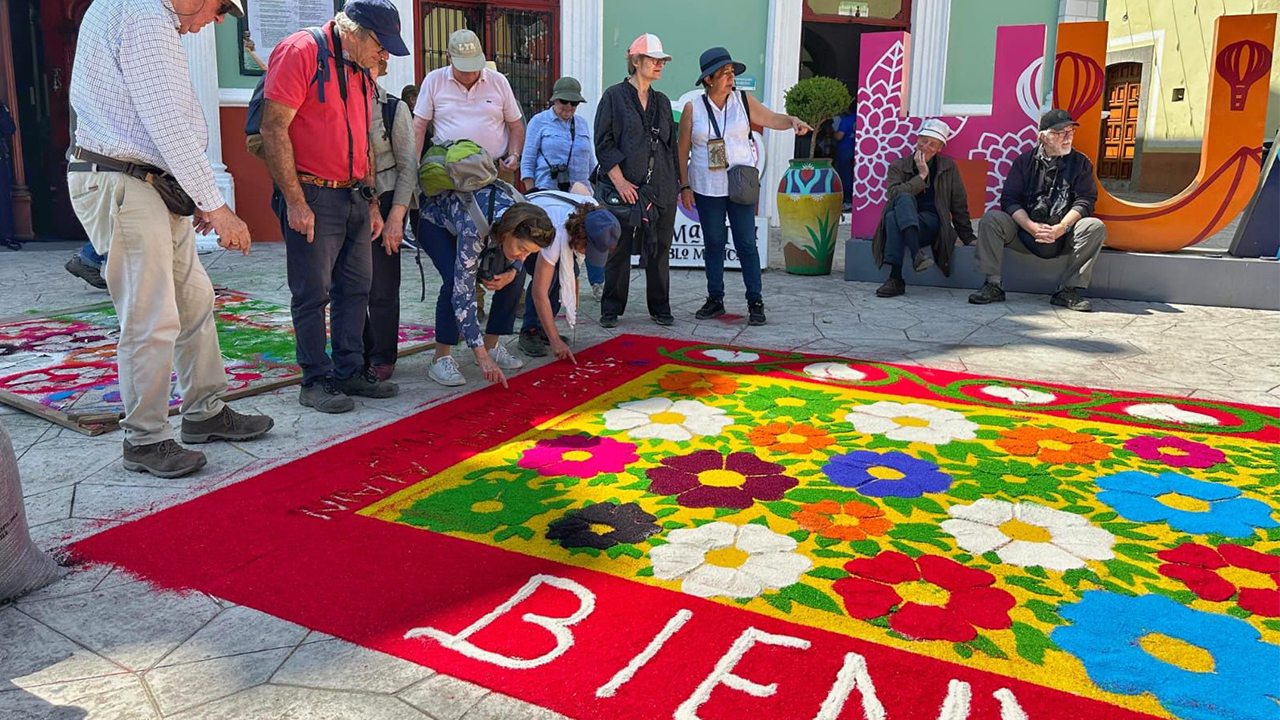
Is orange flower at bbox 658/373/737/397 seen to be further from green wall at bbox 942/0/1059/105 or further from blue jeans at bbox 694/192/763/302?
green wall at bbox 942/0/1059/105

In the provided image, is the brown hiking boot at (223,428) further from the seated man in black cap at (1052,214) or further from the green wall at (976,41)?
the green wall at (976,41)

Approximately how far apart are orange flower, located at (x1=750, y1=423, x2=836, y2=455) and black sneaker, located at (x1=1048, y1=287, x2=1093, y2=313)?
367cm

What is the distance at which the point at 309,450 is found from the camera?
3.54 metres

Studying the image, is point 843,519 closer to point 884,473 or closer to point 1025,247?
point 884,473

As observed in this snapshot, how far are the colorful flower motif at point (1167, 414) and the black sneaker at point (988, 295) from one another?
8.93 feet

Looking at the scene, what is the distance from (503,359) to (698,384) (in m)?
1.01

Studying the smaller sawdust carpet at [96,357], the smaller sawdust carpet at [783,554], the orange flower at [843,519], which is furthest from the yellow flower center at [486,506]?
the smaller sawdust carpet at [96,357]

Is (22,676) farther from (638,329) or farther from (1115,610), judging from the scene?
(638,329)

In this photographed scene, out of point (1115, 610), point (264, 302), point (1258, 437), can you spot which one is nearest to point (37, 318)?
point (264, 302)

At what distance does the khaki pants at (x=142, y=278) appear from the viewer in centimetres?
297

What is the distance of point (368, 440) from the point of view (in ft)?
12.0

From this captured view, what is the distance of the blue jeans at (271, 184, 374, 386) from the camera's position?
12.7 ft

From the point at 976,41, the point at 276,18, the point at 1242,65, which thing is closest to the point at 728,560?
the point at 1242,65

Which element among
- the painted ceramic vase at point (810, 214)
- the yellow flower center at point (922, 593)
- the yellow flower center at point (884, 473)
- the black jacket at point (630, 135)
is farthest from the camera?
the painted ceramic vase at point (810, 214)
